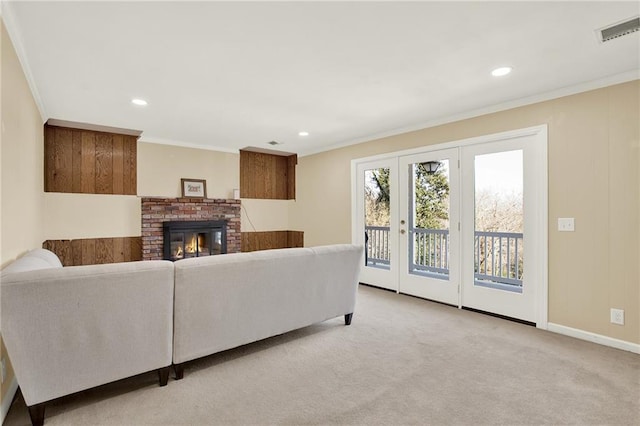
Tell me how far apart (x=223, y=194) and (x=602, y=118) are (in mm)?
5228

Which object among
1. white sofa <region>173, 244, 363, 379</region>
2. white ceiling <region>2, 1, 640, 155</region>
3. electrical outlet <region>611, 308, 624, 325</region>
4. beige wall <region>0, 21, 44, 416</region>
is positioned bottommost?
electrical outlet <region>611, 308, 624, 325</region>

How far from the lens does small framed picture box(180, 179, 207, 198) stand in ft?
17.9

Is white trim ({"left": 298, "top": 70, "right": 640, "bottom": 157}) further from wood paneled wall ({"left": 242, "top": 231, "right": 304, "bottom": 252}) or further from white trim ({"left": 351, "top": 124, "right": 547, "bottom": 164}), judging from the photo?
wood paneled wall ({"left": 242, "top": 231, "right": 304, "bottom": 252})

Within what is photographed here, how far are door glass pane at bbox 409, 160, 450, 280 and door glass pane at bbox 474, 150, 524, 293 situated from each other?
0.40 meters

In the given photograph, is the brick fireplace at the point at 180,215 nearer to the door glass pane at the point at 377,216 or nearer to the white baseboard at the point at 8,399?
the door glass pane at the point at 377,216

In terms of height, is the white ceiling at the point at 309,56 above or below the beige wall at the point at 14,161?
above

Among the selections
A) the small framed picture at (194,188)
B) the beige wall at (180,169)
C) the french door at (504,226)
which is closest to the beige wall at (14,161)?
the beige wall at (180,169)

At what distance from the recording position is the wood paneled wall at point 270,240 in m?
6.23

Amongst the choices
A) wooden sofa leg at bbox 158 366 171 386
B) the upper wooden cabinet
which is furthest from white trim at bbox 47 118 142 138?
wooden sofa leg at bbox 158 366 171 386

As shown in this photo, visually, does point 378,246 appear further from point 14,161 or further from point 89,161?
point 89,161

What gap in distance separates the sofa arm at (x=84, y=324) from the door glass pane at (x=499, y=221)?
10.6 feet

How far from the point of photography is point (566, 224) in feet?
10.1

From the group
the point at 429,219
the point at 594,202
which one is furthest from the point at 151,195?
the point at 594,202

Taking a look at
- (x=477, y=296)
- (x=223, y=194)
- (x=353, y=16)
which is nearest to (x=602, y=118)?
Answer: (x=477, y=296)
